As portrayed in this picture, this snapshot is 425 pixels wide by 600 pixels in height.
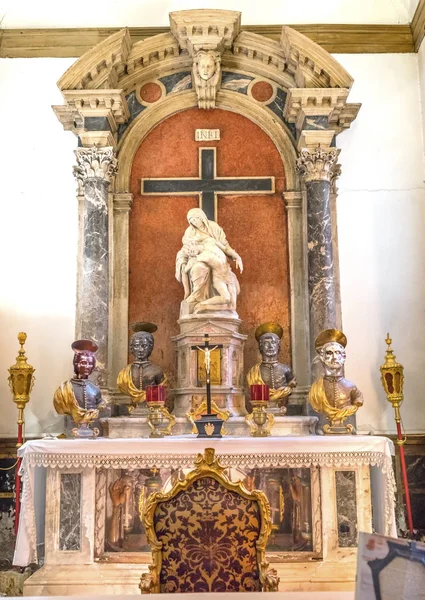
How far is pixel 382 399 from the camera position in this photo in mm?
7797

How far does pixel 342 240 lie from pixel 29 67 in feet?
14.4

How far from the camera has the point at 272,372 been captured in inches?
276

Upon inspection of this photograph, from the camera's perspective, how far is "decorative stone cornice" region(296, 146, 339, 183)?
7570 mm

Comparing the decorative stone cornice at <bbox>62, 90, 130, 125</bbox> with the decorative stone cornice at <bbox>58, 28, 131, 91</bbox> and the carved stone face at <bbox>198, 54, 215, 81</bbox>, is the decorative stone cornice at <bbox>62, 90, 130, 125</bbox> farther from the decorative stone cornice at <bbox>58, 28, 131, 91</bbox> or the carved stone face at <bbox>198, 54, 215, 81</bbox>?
the carved stone face at <bbox>198, 54, 215, 81</bbox>

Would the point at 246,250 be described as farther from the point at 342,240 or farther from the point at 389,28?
the point at 389,28

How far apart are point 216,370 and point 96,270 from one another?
167 centimetres

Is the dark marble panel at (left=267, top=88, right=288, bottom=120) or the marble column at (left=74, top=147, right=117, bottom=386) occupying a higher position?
the dark marble panel at (left=267, top=88, right=288, bottom=120)

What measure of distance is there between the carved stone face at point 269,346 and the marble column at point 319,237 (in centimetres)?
49

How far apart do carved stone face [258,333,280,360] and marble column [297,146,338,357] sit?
1.61 ft

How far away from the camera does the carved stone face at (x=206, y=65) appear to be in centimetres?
791

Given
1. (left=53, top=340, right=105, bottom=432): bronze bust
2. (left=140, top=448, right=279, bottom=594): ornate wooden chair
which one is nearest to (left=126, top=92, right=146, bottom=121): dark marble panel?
(left=53, top=340, right=105, bottom=432): bronze bust

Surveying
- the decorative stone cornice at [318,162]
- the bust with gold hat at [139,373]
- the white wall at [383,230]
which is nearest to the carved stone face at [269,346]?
the bust with gold hat at [139,373]

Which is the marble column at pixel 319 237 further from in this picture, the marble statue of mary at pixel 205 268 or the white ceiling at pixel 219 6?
the white ceiling at pixel 219 6

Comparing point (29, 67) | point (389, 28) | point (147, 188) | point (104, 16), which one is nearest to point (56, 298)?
point (147, 188)
